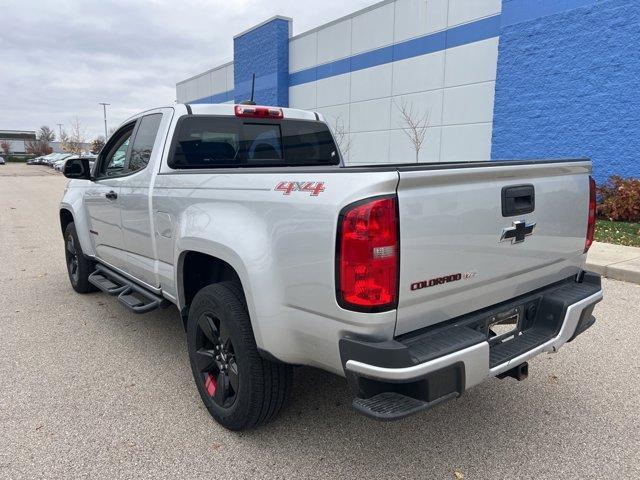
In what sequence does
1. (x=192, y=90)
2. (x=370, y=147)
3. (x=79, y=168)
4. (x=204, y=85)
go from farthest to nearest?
(x=192, y=90) → (x=204, y=85) → (x=370, y=147) → (x=79, y=168)

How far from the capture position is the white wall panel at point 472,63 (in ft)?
43.4

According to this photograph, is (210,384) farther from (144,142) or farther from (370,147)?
(370,147)

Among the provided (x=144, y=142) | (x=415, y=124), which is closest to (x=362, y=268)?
(x=144, y=142)

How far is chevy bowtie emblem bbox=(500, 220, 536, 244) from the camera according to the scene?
2.47 m

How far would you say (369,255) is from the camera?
203 cm

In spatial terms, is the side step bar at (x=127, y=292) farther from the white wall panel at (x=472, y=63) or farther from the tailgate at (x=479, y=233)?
the white wall panel at (x=472, y=63)

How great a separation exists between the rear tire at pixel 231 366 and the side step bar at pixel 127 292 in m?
0.71

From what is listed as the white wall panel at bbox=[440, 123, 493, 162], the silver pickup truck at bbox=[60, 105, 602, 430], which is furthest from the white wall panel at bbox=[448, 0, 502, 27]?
the silver pickup truck at bbox=[60, 105, 602, 430]

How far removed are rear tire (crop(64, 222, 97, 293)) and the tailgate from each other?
446 cm

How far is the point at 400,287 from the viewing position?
6.85 feet

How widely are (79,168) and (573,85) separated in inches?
432

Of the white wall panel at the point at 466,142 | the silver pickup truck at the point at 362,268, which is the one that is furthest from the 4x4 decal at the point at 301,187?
the white wall panel at the point at 466,142

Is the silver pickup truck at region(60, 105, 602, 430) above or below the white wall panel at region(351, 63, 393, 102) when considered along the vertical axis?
below

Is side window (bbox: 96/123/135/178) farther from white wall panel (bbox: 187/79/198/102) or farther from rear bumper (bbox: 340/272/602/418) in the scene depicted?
white wall panel (bbox: 187/79/198/102)
